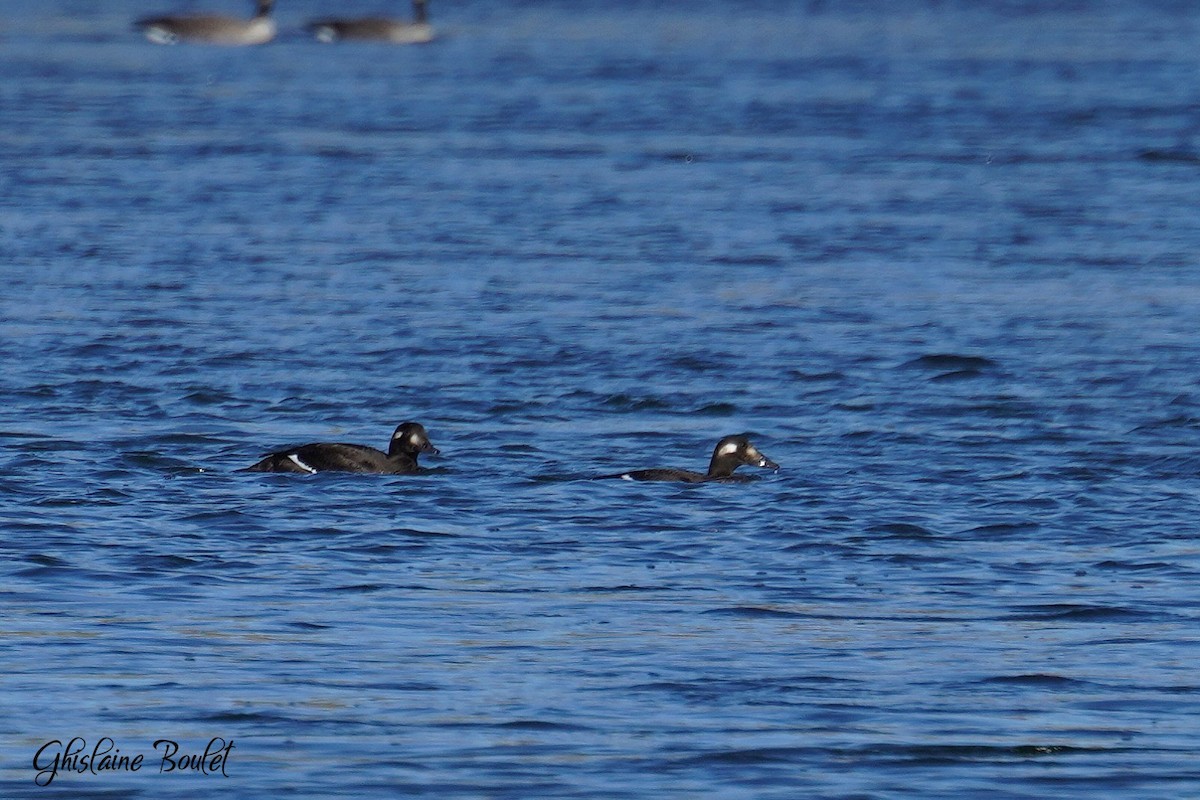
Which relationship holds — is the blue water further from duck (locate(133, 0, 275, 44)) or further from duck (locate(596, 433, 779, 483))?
duck (locate(133, 0, 275, 44))

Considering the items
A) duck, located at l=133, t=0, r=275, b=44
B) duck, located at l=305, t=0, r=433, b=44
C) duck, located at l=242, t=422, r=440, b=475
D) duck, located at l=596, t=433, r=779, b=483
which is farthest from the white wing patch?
duck, located at l=305, t=0, r=433, b=44

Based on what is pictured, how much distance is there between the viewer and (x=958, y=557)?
12477 mm

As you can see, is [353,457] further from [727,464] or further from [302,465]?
[727,464]

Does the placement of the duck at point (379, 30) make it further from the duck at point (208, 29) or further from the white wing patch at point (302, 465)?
the white wing patch at point (302, 465)

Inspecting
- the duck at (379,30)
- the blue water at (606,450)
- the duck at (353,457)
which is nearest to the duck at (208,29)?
the duck at (379,30)

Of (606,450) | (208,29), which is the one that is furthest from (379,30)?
(606,450)

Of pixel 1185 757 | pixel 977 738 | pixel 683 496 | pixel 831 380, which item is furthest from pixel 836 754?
pixel 831 380

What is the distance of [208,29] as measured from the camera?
52344 mm

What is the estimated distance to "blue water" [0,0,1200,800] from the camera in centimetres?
947

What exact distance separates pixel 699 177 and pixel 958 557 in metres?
18.0

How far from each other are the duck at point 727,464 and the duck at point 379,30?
129 ft

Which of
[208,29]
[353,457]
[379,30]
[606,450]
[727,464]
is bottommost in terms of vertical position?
[379,30]

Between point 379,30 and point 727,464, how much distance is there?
3952 cm

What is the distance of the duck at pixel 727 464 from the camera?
570 inches
